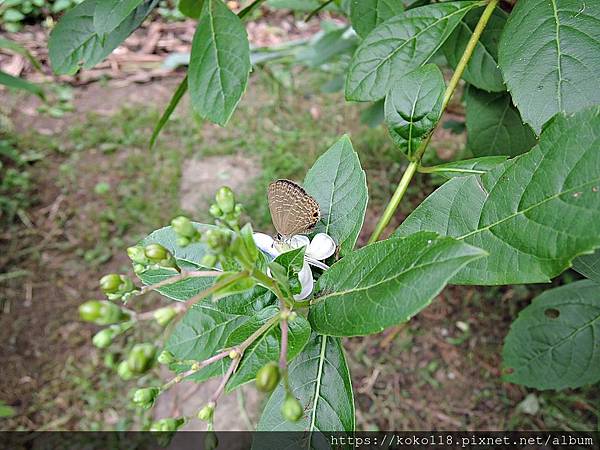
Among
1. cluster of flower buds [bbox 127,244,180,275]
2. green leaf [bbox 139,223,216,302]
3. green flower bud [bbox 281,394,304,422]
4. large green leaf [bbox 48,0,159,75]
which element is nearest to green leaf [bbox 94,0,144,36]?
large green leaf [bbox 48,0,159,75]

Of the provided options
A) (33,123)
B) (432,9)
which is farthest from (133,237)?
(432,9)

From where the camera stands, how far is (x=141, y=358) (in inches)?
19.9

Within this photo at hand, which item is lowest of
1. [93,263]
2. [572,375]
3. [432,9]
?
[93,263]

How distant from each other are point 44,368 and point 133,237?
616 millimetres

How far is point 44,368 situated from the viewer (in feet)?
6.73

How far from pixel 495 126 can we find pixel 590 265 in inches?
21.7

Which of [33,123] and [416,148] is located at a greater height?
[416,148]

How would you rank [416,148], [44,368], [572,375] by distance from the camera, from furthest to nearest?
[44,368] < [572,375] < [416,148]

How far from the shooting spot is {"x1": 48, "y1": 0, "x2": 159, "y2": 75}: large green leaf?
1059 mm

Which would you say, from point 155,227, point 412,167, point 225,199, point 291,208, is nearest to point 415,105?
point 412,167

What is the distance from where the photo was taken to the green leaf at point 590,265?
72 centimetres

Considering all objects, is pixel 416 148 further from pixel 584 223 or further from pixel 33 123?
pixel 33 123

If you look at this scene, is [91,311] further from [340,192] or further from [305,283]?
[340,192]

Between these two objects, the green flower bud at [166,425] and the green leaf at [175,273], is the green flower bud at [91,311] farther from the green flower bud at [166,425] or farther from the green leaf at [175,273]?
the green leaf at [175,273]
